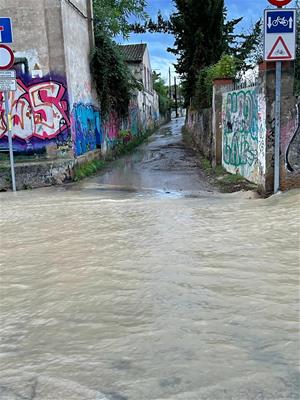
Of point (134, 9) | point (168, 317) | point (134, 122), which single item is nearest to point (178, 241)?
point (168, 317)

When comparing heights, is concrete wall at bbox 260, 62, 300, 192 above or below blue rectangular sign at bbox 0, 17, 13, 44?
below

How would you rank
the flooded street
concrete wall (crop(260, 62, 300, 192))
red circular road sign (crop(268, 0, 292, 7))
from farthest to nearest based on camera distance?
concrete wall (crop(260, 62, 300, 192))
red circular road sign (crop(268, 0, 292, 7))
the flooded street

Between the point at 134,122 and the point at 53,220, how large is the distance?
21651 millimetres

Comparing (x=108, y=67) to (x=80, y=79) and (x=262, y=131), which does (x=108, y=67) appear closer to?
(x=80, y=79)

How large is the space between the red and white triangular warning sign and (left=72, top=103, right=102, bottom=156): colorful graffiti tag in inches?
263

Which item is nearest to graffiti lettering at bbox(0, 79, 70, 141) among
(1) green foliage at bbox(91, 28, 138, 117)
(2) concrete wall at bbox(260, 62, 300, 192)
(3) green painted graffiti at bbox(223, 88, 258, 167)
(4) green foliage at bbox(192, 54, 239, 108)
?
(1) green foliage at bbox(91, 28, 138, 117)

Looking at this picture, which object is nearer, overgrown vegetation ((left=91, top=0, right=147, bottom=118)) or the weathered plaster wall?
the weathered plaster wall

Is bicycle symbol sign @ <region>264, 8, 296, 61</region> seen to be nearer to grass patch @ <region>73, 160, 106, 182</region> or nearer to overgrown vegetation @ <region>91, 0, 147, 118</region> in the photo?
grass patch @ <region>73, 160, 106, 182</region>

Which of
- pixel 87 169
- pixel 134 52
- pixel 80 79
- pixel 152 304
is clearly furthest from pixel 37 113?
pixel 134 52

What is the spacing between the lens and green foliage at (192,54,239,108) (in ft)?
47.2

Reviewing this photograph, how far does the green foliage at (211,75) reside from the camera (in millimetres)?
14383

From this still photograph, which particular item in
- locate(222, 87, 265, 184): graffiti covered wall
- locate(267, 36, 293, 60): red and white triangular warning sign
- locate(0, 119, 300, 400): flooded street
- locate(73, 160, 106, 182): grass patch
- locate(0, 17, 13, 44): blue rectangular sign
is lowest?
locate(0, 119, 300, 400): flooded street

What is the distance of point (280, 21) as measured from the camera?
761 centimetres

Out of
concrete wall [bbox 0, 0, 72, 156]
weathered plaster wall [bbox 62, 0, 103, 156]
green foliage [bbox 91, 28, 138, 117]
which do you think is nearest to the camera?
concrete wall [bbox 0, 0, 72, 156]
